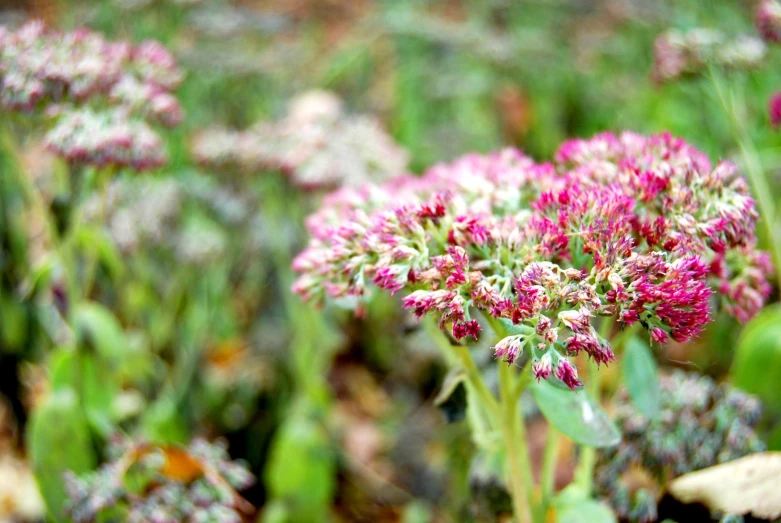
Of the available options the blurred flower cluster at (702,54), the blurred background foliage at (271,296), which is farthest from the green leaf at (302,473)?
the blurred flower cluster at (702,54)

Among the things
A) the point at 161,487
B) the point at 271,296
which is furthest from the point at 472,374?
the point at 271,296

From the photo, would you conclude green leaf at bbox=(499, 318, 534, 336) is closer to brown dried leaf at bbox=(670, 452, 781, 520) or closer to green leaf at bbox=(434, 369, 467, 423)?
green leaf at bbox=(434, 369, 467, 423)

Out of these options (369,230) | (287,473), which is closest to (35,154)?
(287,473)

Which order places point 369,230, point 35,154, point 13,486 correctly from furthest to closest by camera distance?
point 35,154
point 13,486
point 369,230

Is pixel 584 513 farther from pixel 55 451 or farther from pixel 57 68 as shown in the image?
→ pixel 57 68

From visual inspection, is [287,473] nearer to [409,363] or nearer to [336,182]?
[336,182]
